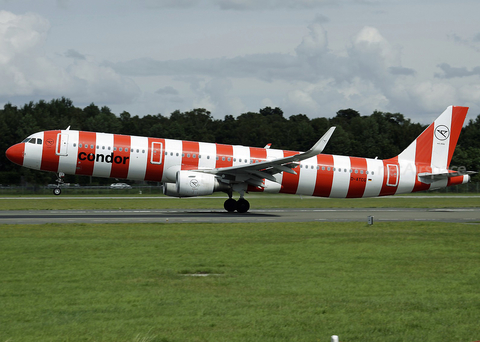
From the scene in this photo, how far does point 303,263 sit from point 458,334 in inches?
246

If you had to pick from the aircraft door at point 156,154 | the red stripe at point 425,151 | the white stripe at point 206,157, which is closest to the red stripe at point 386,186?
the red stripe at point 425,151

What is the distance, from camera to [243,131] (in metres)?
Result: 111

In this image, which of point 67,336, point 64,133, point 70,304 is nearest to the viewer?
point 67,336

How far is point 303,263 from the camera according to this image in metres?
14.3

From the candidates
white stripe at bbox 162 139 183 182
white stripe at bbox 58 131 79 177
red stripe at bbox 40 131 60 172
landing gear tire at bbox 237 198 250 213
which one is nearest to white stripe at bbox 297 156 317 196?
landing gear tire at bbox 237 198 250 213

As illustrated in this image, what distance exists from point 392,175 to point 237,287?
84.9 ft

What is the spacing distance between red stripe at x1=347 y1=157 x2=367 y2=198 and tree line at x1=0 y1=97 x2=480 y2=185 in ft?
180

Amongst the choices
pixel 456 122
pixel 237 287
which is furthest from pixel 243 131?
pixel 237 287

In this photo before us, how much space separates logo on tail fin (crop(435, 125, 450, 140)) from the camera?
120 feet

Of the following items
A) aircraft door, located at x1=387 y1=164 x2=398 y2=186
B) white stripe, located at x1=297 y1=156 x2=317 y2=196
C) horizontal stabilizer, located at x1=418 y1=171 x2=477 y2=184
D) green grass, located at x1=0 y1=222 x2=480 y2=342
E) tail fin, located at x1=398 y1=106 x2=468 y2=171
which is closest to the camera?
green grass, located at x1=0 y1=222 x2=480 y2=342

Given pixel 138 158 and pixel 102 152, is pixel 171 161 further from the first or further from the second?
pixel 102 152

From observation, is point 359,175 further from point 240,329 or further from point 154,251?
point 240,329

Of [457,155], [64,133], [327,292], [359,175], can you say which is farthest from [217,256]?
[457,155]

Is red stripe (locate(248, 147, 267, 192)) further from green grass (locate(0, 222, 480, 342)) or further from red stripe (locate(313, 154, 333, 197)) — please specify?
green grass (locate(0, 222, 480, 342))
